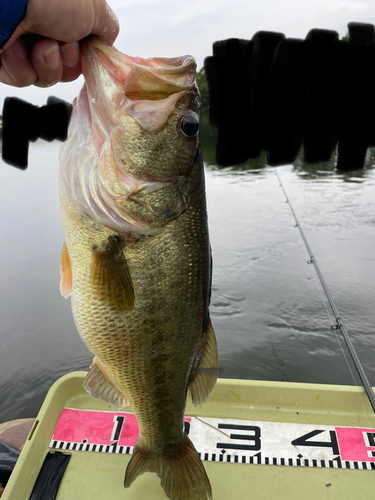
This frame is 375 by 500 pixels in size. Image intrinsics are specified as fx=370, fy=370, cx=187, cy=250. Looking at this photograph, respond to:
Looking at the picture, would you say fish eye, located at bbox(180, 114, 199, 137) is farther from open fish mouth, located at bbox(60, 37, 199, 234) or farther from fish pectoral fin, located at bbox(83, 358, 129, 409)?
fish pectoral fin, located at bbox(83, 358, 129, 409)

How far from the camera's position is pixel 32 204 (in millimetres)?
8727

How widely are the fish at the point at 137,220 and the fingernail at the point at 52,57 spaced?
0.09m

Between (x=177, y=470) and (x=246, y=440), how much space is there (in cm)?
65

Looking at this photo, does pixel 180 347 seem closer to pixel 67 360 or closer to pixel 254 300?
pixel 67 360

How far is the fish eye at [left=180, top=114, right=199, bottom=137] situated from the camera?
3.87ft

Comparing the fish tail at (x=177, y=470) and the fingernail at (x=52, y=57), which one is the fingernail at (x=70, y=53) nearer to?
the fingernail at (x=52, y=57)

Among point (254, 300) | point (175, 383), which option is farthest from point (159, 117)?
point (254, 300)

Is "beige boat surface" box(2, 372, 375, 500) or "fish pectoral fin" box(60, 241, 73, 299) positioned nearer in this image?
"fish pectoral fin" box(60, 241, 73, 299)

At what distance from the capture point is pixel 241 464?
1928 mm

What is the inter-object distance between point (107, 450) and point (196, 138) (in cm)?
173

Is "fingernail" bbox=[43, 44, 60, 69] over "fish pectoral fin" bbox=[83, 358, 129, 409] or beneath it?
over

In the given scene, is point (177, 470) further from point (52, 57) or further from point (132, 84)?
point (52, 57)

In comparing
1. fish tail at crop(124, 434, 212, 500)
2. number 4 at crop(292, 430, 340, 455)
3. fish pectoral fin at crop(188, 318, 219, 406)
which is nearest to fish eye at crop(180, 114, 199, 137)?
fish pectoral fin at crop(188, 318, 219, 406)

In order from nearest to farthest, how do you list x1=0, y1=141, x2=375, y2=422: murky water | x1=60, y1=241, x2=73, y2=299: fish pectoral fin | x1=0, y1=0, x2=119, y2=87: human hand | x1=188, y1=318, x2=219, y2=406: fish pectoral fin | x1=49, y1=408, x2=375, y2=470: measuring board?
x1=0, y1=0, x2=119, y2=87: human hand, x1=60, y1=241, x2=73, y2=299: fish pectoral fin, x1=188, y1=318, x2=219, y2=406: fish pectoral fin, x1=49, y1=408, x2=375, y2=470: measuring board, x1=0, y1=141, x2=375, y2=422: murky water
